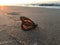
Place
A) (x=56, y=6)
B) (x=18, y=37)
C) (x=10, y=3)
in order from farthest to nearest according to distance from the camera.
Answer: (x=10, y=3), (x=56, y=6), (x=18, y=37)

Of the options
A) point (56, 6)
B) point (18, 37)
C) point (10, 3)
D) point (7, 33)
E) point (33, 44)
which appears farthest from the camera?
point (10, 3)

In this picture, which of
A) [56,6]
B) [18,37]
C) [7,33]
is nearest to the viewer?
[18,37]

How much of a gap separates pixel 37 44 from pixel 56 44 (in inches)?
21.8

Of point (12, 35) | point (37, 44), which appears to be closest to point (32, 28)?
point (12, 35)

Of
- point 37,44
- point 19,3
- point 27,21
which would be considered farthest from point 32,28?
point 19,3

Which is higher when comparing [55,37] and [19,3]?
[55,37]

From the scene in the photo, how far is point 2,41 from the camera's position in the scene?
7180mm

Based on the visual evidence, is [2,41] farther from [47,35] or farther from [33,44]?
[47,35]

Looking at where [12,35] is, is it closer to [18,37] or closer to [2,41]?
[18,37]

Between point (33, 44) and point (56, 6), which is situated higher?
point (33, 44)

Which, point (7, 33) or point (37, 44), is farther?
point (7, 33)

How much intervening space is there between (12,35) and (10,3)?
1318 cm

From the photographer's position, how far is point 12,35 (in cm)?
800

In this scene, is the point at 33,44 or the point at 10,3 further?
the point at 10,3
